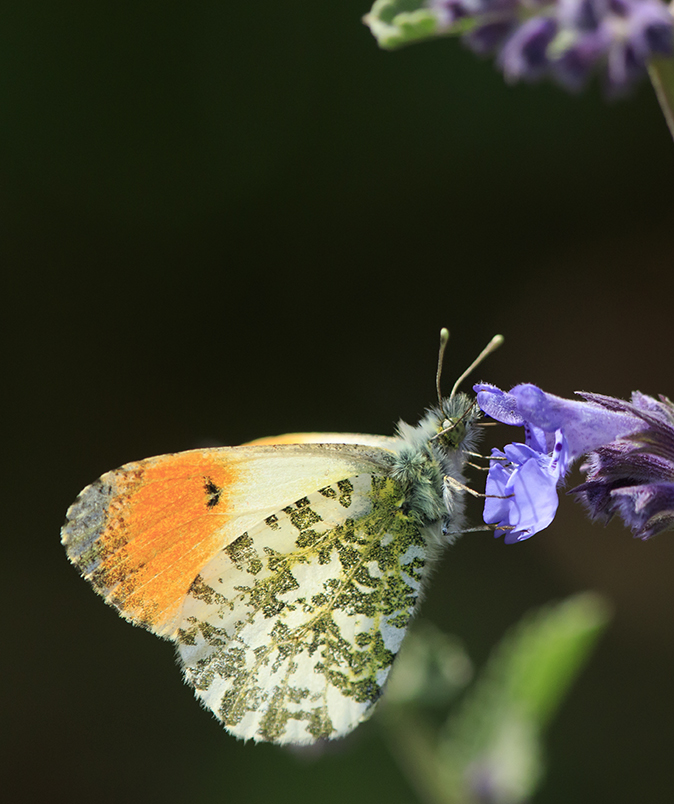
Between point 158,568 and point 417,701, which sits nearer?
point 158,568

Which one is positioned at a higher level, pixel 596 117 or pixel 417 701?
pixel 596 117

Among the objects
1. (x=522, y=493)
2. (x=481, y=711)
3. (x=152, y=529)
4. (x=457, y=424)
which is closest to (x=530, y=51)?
(x=522, y=493)

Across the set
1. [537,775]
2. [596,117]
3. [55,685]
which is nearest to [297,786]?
[55,685]

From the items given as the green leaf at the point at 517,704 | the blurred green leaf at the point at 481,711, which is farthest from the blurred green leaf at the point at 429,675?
the green leaf at the point at 517,704

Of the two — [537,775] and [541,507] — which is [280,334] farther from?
[541,507]

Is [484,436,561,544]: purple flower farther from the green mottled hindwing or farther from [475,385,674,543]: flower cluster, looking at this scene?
the green mottled hindwing

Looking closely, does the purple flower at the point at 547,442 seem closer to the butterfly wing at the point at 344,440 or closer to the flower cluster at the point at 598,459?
the flower cluster at the point at 598,459

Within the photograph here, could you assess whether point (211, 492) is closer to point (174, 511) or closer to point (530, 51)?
point (174, 511)
